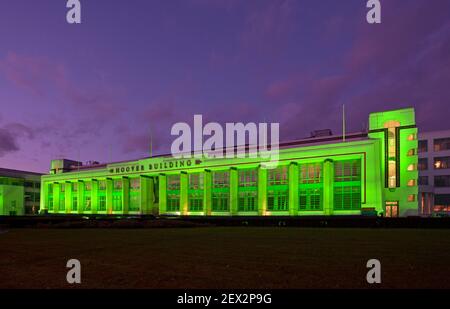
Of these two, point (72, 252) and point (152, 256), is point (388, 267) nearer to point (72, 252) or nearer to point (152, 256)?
point (152, 256)

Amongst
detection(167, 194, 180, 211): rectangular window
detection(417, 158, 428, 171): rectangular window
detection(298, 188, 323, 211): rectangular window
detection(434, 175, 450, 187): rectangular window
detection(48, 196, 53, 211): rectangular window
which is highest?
detection(417, 158, 428, 171): rectangular window

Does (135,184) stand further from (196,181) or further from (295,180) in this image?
(295,180)

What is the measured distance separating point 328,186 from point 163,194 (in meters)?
31.6

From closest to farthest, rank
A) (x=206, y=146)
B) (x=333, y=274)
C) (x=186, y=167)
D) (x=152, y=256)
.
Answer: (x=333, y=274) → (x=152, y=256) → (x=186, y=167) → (x=206, y=146)

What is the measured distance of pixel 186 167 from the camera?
61.1 metres

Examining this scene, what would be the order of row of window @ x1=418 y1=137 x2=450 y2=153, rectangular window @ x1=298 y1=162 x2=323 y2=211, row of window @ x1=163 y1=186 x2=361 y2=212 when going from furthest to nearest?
row of window @ x1=418 y1=137 x2=450 y2=153
rectangular window @ x1=298 y1=162 x2=323 y2=211
row of window @ x1=163 y1=186 x2=361 y2=212

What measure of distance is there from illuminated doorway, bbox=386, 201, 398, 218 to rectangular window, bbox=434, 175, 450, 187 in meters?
43.1

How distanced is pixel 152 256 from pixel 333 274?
6868 millimetres

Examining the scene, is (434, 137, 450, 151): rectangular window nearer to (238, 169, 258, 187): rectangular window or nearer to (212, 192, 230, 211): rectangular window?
(238, 169, 258, 187): rectangular window

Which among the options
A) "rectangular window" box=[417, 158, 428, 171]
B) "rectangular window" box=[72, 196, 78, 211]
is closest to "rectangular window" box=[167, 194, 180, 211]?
"rectangular window" box=[72, 196, 78, 211]

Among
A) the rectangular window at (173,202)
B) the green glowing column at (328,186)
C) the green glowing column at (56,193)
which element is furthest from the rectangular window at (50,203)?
the green glowing column at (328,186)

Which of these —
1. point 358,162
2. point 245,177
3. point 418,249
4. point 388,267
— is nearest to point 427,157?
point 358,162

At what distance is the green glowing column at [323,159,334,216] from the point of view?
4721 cm

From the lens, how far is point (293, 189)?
50.4 metres
